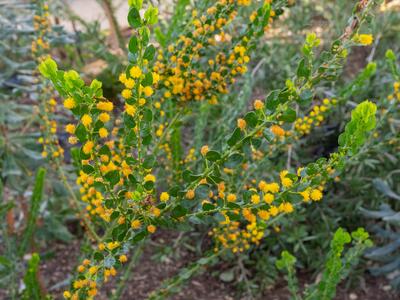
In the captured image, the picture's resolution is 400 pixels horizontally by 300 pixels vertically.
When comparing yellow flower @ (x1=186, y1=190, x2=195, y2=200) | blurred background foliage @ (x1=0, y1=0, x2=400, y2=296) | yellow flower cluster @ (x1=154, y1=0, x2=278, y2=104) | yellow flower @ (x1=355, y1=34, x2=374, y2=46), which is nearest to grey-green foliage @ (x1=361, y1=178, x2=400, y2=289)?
blurred background foliage @ (x1=0, y1=0, x2=400, y2=296)

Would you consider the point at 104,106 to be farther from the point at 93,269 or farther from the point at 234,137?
the point at 93,269

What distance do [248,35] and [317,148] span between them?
1.59m

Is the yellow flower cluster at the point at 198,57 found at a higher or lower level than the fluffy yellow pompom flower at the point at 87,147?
higher

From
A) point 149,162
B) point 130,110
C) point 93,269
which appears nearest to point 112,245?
point 93,269

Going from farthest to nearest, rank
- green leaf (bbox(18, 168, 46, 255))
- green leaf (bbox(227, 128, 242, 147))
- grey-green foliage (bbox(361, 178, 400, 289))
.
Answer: grey-green foliage (bbox(361, 178, 400, 289)), green leaf (bbox(18, 168, 46, 255)), green leaf (bbox(227, 128, 242, 147))

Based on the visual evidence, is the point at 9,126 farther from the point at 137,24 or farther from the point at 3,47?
the point at 137,24

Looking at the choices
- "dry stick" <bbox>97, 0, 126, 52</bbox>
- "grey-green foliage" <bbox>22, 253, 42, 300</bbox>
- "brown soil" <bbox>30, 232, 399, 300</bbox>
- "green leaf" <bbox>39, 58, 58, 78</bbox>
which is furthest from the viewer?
"dry stick" <bbox>97, 0, 126, 52</bbox>

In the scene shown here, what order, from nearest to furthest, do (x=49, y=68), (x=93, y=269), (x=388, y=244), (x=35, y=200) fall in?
(x=49, y=68), (x=93, y=269), (x=35, y=200), (x=388, y=244)

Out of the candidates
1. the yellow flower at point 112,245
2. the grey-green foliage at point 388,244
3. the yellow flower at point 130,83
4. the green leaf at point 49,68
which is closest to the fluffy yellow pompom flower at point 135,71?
the yellow flower at point 130,83

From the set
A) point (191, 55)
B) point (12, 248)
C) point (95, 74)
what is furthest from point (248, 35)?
point (95, 74)

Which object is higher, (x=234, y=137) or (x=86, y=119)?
(x=86, y=119)

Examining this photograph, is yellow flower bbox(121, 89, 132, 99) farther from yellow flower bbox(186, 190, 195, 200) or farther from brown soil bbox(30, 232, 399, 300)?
brown soil bbox(30, 232, 399, 300)

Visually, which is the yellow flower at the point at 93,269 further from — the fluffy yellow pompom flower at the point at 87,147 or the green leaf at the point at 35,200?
the green leaf at the point at 35,200

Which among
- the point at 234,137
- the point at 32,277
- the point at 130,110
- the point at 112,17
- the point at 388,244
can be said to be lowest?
the point at 388,244
